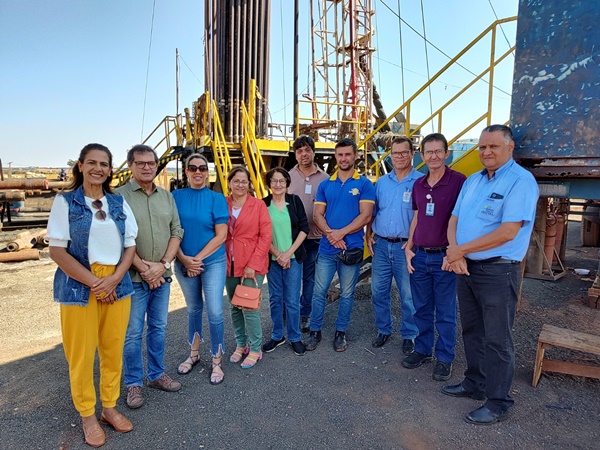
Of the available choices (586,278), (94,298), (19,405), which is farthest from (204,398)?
(586,278)

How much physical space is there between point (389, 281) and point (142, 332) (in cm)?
228

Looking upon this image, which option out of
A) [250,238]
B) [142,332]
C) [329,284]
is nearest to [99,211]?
[142,332]

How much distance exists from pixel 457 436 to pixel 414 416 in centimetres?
32

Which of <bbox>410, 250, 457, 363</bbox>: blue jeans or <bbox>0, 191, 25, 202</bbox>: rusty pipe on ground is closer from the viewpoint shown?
<bbox>410, 250, 457, 363</bbox>: blue jeans

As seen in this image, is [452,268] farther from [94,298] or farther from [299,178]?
[94,298]

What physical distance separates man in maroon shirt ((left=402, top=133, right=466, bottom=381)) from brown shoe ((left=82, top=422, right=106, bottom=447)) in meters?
2.47

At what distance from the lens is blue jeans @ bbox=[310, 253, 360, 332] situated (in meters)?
3.85

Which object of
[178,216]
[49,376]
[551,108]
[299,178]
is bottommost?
[49,376]

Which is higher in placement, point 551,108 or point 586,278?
point 551,108

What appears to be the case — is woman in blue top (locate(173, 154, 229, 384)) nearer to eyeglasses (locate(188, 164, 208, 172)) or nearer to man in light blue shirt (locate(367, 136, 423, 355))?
eyeglasses (locate(188, 164, 208, 172))

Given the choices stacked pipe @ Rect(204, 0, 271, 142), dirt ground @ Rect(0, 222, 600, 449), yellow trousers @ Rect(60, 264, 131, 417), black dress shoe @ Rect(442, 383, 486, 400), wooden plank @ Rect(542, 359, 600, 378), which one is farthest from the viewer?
stacked pipe @ Rect(204, 0, 271, 142)

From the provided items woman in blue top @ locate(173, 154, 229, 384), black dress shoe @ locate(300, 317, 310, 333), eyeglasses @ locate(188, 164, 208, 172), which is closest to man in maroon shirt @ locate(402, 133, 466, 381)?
black dress shoe @ locate(300, 317, 310, 333)

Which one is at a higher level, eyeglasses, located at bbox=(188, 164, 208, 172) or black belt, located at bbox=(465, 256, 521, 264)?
eyeglasses, located at bbox=(188, 164, 208, 172)

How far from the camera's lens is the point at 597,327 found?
475 cm
